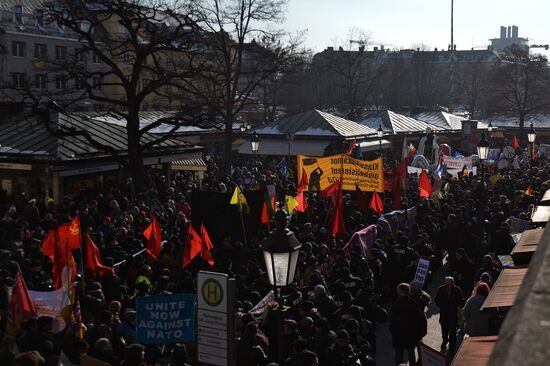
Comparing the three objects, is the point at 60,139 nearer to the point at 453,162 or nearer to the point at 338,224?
the point at 453,162

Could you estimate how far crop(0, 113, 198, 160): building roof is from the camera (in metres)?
27.7

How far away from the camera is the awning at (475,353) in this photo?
4.36 m

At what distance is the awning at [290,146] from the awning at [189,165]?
4.69 m

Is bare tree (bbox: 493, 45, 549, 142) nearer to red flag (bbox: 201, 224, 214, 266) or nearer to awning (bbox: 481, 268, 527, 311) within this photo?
red flag (bbox: 201, 224, 214, 266)

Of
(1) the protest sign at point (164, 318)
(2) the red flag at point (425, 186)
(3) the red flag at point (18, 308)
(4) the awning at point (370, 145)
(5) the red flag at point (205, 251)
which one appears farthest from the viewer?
(4) the awning at point (370, 145)

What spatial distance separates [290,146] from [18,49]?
32.0 metres

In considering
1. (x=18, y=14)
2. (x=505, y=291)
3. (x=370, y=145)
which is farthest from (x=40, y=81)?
(x=505, y=291)

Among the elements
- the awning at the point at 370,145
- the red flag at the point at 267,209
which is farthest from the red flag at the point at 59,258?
the awning at the point at 370,145

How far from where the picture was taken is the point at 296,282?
44.7 ft

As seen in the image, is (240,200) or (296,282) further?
(240,200)

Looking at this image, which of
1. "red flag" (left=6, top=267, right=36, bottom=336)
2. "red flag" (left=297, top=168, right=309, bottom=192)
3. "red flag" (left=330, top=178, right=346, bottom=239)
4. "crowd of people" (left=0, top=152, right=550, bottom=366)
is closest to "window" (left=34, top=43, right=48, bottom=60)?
"crowd of people" (left=0, top=152, right=550, bottom=366)

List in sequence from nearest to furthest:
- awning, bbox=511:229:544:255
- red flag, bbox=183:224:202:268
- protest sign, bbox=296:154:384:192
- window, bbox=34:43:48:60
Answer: awning, bbox=511:229:544:255 < red flag, bbox=183:224:202:268 < protest sign, bbox=296:154:384:192 < window, bbox=34:43:48:60

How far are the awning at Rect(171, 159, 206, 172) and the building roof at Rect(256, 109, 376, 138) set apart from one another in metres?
5.94

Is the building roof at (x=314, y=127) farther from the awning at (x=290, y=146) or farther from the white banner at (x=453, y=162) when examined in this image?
the white banner at (x=453, y=162)
